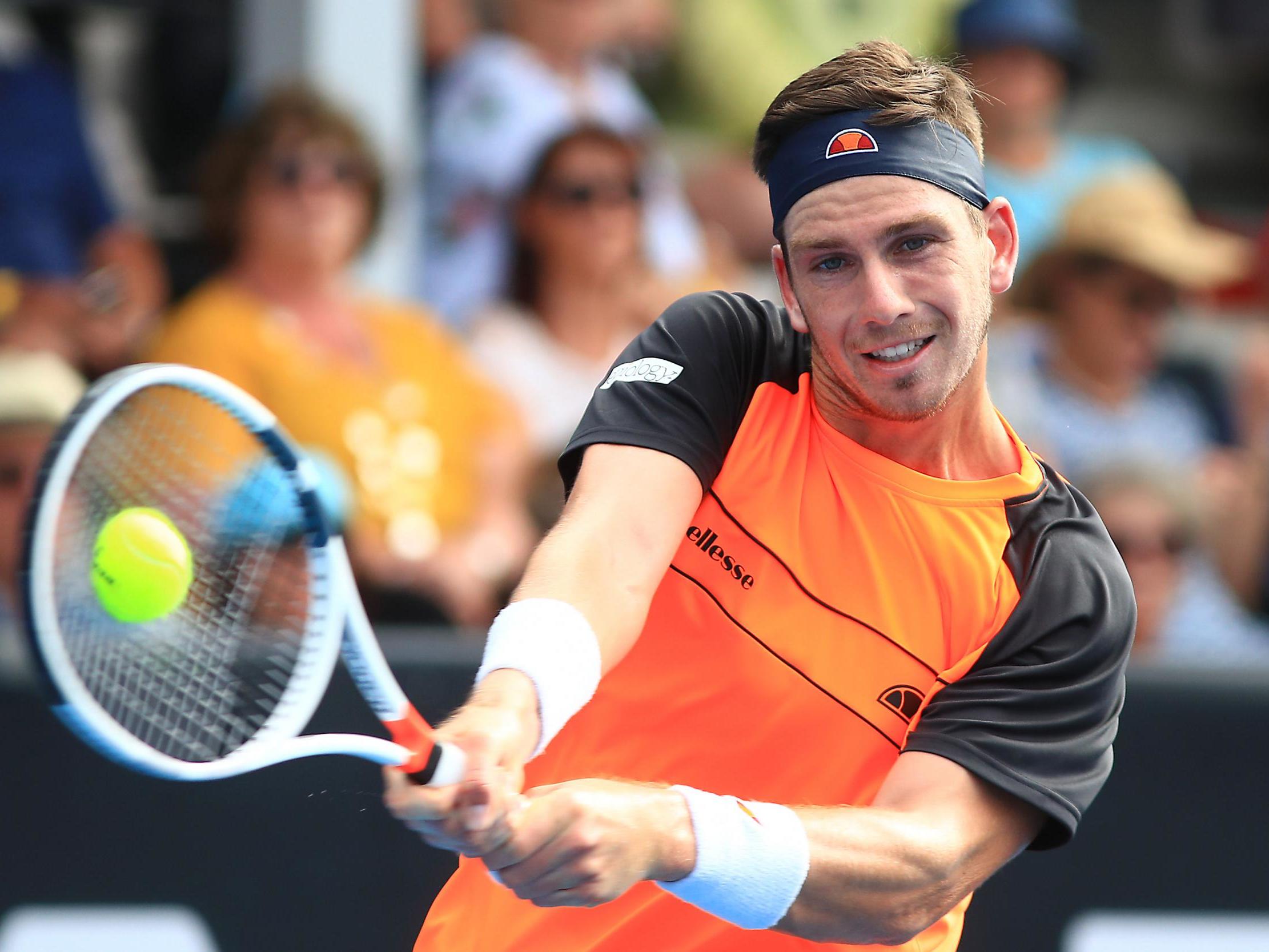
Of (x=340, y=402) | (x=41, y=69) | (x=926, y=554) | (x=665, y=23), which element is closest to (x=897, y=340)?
(x=926, y=554)

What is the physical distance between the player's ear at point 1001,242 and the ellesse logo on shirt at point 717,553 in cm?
54

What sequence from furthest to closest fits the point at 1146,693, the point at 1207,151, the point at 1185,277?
1. the point at 1207,151
2. the point at 1185,277
3. the point at 1146,693

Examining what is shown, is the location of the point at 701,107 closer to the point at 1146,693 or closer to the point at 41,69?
the point at 41,69

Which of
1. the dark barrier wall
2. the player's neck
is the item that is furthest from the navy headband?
the dark barrier wall

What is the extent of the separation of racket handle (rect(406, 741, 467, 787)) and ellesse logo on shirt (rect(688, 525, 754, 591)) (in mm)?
626

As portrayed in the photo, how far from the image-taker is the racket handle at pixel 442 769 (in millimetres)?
2055

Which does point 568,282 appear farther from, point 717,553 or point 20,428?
point 717,553

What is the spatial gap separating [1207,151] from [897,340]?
635cm

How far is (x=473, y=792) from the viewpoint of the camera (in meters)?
2.04

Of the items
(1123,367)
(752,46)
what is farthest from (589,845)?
(752,46)

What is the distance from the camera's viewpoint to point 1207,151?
8227 mm

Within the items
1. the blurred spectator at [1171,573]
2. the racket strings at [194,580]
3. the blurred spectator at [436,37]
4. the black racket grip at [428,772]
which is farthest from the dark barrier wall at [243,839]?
the blurred spectator at [436,37]

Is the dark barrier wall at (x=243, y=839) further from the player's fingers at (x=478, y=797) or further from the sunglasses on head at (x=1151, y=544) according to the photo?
the player's fingers at (x=478, y=797)

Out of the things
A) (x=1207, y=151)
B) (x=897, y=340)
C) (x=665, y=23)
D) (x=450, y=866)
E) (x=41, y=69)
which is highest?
(x=1207, y=151)
